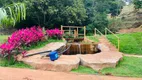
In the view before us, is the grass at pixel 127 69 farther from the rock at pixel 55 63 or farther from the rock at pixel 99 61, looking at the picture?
the rock at pixel 55 63

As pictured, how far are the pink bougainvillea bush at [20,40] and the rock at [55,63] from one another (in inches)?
31.4

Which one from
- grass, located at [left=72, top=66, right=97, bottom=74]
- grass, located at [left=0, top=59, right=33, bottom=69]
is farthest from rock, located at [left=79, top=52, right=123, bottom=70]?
grass, located at [left=0, top=59, right=33, bottom=69]

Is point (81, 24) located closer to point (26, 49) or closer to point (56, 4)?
point (56, 4)

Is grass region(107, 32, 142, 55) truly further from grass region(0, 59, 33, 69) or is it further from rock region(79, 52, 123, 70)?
grass region(0, 59, 33, 69)

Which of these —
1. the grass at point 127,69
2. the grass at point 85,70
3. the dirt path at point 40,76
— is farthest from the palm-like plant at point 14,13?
the grass at point 127,69

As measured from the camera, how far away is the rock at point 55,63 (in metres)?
8.66

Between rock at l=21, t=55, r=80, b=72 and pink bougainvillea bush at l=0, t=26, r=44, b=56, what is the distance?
0.80 m

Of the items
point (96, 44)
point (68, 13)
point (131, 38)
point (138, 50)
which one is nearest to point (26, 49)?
point (96, 44)

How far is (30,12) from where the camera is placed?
23.9m

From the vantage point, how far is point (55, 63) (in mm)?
8797

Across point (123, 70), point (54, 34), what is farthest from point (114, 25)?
point (123, 70)

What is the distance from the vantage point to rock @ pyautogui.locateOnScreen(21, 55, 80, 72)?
866 cm

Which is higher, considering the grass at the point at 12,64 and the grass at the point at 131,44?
the grass at the point at 12,64

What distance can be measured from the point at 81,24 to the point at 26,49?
639 inches
